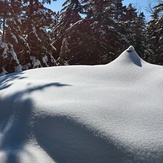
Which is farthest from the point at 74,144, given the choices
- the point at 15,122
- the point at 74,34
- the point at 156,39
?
the point at 156,39

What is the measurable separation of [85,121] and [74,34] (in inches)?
445

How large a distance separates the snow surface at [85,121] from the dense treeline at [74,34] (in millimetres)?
6434

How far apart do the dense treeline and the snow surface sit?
643 cm

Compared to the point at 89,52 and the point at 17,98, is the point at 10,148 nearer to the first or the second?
the point at 17,98

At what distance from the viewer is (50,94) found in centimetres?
223

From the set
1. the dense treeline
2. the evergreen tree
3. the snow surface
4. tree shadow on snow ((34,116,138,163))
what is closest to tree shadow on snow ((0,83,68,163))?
the snow surface

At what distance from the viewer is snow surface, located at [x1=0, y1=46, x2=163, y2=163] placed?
142 centimetres

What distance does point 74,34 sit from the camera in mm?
12555

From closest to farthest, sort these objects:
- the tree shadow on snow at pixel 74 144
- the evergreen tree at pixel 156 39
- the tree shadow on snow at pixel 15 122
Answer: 1. the tree shadow on snow at pixel 74 144
2. the tree shadow on snow at pixel 15 122
3. the evergreen tree at pixel 156 39

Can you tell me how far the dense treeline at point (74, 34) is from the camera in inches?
344

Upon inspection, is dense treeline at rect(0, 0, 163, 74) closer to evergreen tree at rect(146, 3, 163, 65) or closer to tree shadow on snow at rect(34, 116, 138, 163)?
evergreen tree at rect(146, 3, 163, 65)

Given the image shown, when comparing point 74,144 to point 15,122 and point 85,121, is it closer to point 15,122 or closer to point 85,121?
point 85,121

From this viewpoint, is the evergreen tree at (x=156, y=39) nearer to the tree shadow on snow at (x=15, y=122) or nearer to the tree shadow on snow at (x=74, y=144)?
the tree shadow on snow at (x=15, y=122)

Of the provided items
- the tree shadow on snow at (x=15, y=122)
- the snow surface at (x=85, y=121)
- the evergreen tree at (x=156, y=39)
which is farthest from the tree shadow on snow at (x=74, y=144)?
the evergreen tree at (x=156, y=39)
